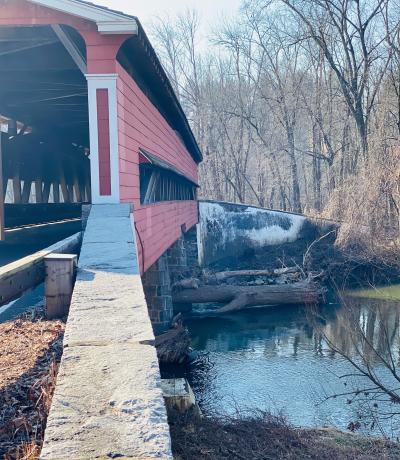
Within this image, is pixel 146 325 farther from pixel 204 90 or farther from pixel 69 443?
pixel 204 90

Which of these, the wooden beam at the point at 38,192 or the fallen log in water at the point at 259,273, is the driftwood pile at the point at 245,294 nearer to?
the fallen log in water at the point at 259,273

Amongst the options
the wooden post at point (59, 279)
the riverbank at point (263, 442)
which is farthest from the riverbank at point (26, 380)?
the riverbank at point (263, 442)

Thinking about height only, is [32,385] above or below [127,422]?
below

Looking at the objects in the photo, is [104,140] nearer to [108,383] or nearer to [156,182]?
[156,182]

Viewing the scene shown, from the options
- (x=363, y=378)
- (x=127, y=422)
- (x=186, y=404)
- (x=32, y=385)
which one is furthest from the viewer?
(x=363, y=378)

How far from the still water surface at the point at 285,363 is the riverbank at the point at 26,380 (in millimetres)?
5029

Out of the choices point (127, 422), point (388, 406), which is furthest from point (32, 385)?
point (388, 406)

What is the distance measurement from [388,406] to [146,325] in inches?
282

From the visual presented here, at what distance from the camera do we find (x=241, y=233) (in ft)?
71.9

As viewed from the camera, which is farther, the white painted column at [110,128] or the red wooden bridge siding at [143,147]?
the red wooden bridge siding at [143,147]

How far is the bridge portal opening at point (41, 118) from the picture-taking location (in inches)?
265

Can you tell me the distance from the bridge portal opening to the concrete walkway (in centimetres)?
387

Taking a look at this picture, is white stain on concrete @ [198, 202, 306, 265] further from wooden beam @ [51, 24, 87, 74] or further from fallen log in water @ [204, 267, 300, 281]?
wooden beam @ [51, 24, 87, 74]

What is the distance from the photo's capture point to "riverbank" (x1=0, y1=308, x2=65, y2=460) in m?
2.39
